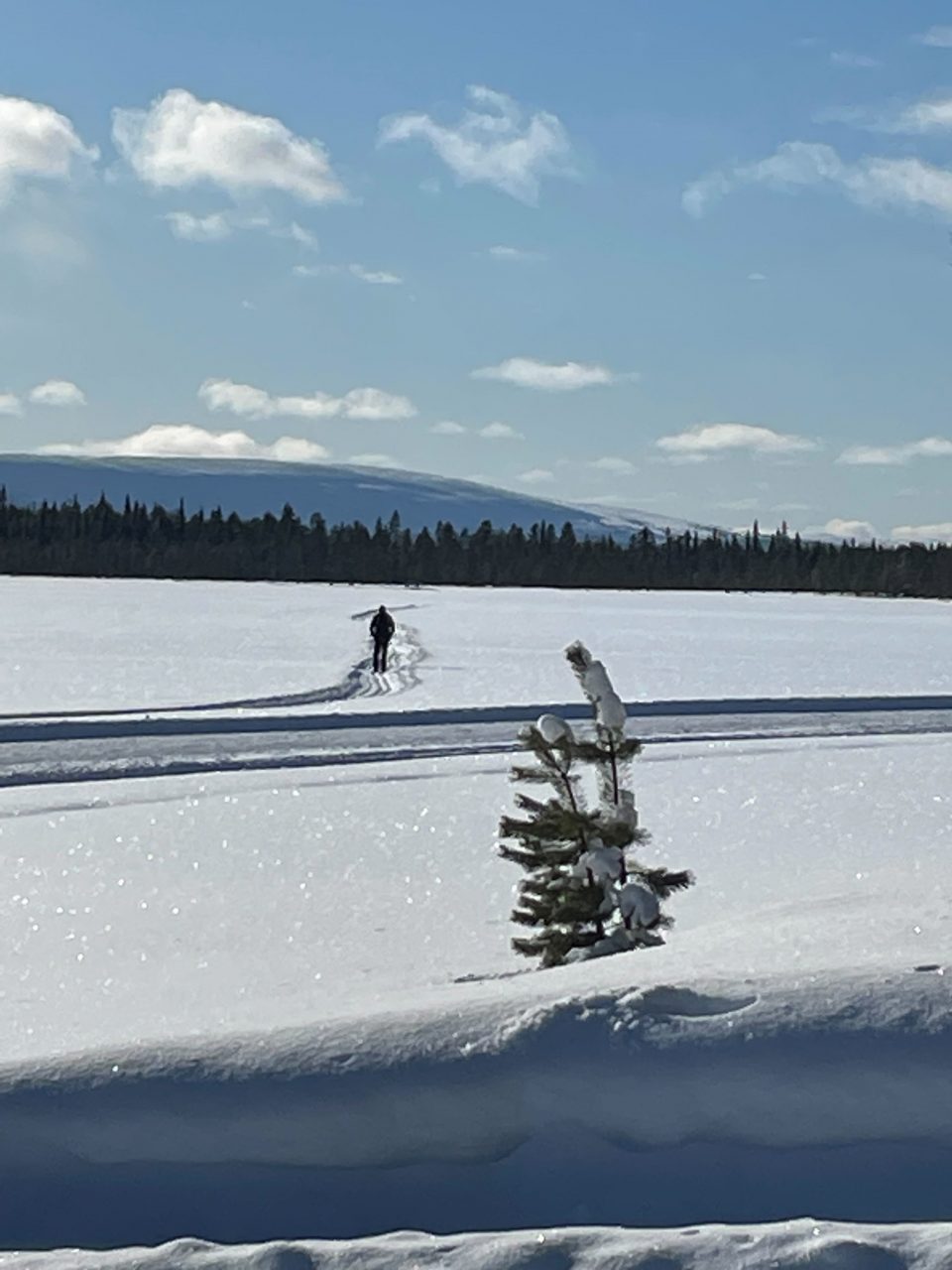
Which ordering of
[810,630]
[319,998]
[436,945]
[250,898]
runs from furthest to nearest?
[810,630]
[250,898]
[436,945]
[319,998]

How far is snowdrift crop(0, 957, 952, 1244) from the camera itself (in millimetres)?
4059

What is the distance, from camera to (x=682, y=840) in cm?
1338

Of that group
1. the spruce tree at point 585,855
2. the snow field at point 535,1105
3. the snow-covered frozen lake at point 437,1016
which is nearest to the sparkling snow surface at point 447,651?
the snow-covered frozen lake at point 437,1016

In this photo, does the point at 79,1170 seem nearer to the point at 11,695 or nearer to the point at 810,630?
the point at 11,695

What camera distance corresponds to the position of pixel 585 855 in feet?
24.6

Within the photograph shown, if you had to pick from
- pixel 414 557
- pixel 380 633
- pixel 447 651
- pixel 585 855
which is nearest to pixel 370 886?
pixel 585 855

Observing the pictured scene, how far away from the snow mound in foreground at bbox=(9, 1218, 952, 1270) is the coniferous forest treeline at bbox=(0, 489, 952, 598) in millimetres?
138015

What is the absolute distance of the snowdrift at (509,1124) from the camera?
4059mm

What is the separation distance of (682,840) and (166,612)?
50728mm

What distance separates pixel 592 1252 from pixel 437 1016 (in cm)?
114

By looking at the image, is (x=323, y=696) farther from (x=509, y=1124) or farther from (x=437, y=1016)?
(x=509, y=1124)

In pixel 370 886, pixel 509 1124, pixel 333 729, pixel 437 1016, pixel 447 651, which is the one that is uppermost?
pixel 437 1016

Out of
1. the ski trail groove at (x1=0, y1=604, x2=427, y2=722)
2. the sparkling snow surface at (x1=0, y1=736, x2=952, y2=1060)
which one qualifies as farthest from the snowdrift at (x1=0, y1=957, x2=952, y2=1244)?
the ski trail groove at (x1=0, y1=604, x2=427, y2=722)

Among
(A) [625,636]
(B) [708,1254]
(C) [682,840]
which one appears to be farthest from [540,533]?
(B) [708,1254]
